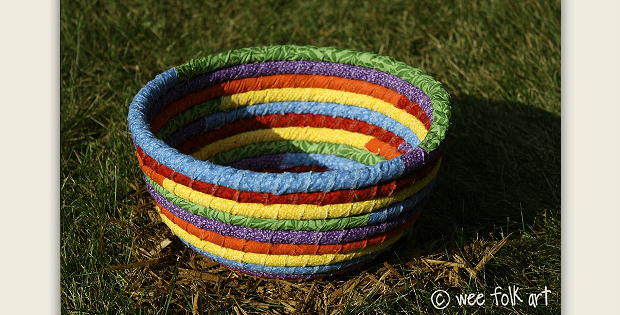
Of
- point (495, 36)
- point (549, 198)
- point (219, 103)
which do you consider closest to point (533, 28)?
point (495, 36)

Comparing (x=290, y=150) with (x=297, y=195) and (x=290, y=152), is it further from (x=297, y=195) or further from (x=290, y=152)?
(x=297, y=195)

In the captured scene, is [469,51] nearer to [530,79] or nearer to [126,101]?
[530,79]

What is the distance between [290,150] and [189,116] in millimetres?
432

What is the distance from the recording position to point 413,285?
2104 mm

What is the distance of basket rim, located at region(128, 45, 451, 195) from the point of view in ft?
5.65

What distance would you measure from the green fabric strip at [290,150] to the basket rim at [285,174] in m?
0.32

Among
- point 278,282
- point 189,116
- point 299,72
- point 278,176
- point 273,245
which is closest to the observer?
point 278,176

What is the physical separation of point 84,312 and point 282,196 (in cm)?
73

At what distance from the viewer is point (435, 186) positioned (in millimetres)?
2615

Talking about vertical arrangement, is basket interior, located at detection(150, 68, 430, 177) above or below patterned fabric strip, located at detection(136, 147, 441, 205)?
below

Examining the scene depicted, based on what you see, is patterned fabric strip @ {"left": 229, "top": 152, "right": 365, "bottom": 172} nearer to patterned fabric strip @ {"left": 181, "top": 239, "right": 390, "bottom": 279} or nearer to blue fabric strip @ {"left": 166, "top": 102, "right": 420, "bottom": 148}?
blue fabric strip @ {"left": 166, "top": 102, "right": 420, "bottom": 148}

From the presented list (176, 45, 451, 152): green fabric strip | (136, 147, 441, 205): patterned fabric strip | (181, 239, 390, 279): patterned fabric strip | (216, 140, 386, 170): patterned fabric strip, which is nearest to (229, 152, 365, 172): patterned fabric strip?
(216, 140, 386, 170): patterned fabric strip

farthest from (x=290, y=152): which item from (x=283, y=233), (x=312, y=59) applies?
(x=283, y=233)

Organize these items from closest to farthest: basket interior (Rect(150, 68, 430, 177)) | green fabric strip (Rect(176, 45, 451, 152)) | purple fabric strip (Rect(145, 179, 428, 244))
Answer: purple fabric strip (Rect(145, 179, 428, 244)), green fabric strip (Rect(176, 45, 451, 152)), basket interior (Rect(150, 68, 430, 177))
